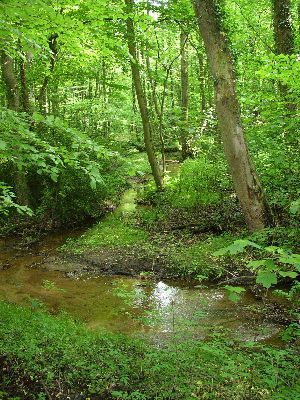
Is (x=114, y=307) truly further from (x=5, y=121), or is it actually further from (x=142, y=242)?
(x=5, y=121)

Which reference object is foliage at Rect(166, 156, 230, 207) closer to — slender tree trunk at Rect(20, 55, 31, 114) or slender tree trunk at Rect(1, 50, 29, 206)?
slender tree trunk at Rect(1, 50, 29, 206)

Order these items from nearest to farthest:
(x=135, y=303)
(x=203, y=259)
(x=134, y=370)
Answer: (x=134, y=370) → (x=135, y=303) → (x=203, y=259)

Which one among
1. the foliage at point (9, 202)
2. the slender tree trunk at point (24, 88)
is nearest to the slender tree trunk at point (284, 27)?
the foliage at point (9, 202)

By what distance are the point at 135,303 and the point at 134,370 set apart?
8.97ft

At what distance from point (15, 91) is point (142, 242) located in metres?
6.20

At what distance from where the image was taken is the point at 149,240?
34.2 feet

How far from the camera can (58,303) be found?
290 inches

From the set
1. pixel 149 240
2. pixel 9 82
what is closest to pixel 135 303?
pixel 149 240

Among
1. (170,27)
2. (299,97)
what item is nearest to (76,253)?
(299,97)

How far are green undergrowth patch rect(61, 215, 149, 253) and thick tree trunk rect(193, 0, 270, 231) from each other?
3715mm

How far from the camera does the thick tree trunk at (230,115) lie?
6.90m

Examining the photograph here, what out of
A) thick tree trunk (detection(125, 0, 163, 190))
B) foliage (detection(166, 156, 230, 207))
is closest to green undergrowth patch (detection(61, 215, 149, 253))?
foliage (detection(166, 156, 230, 207))

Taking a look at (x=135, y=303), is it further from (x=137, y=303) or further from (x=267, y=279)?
(x=267, y=279)

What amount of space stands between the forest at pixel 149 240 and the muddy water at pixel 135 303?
0.14 ft
